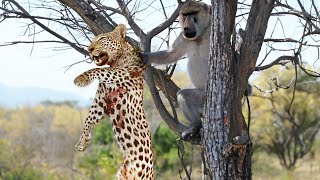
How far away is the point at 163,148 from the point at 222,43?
12066mm

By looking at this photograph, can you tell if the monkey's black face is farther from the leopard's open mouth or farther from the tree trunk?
the leopard's open mouth

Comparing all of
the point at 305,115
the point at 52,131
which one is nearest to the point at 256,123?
the point at 305,115

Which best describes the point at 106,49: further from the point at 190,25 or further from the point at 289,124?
the point at 289,124

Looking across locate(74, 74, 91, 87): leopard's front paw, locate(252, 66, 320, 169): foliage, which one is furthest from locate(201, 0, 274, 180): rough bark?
locate(252, 66, 320, 169): foliage

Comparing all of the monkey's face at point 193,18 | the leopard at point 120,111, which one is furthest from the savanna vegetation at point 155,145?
the leopard at point 120,111

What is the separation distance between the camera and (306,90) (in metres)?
20.1

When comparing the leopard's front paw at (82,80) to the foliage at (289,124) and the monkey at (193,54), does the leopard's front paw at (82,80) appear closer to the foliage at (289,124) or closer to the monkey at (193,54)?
the monkey at (193,54)

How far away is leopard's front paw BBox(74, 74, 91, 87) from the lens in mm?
2826

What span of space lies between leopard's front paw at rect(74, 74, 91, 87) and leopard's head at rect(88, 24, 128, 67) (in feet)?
0.54

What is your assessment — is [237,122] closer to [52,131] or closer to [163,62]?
[163,62]

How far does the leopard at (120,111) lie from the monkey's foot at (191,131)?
0.59 meters

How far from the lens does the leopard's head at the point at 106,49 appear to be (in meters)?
2.96

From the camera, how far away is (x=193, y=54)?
3.71 m

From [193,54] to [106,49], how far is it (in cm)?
86
